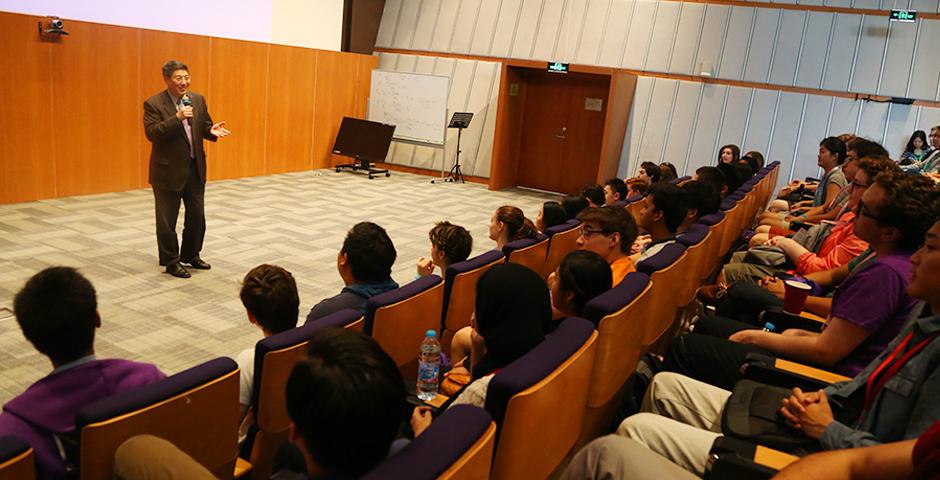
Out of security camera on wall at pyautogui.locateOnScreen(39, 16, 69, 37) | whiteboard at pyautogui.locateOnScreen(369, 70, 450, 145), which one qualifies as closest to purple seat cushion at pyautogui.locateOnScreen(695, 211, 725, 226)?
security camera on wall at pyautogui.locateOnScreen(39, 16, 69, 37)

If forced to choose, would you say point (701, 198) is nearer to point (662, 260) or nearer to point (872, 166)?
point (872, 166)

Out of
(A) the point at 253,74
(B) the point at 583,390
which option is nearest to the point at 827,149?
(B) the point at 583,390

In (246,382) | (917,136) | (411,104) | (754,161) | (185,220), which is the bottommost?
(185,220)

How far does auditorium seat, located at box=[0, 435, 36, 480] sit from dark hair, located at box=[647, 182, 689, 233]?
3197mm

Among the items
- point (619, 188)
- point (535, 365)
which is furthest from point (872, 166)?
point (535, 365)

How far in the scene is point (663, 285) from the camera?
2.80 m

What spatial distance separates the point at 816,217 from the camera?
534 cm

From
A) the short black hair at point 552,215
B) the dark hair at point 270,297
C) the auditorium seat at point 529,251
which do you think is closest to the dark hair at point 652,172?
the short black hair at point 552,215

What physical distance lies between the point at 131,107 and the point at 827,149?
7273mm

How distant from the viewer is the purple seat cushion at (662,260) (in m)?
2.76

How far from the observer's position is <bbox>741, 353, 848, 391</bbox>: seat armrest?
2.29 meters

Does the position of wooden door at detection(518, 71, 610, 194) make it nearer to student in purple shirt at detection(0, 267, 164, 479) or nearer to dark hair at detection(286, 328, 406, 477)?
student in purple shirt at detection(0, 267, 164, 479)

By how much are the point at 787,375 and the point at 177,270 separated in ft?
14.0

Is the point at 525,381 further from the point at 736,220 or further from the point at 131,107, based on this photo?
the point at 131,107
